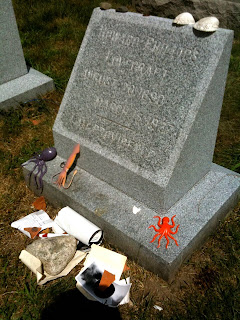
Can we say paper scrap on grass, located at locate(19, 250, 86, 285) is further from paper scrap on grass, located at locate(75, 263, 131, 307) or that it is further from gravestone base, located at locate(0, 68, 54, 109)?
gravestone base, located at locate(0, 68, 54, 109)

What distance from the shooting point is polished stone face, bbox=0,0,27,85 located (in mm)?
4059

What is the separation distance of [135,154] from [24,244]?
3.82ft

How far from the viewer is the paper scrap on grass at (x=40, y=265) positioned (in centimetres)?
245

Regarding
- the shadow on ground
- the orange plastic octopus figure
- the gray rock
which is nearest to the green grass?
the shadow on ground

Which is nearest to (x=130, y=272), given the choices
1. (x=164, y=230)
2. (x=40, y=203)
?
(x=164, y=230)

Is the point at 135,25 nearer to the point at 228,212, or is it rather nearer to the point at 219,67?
the point at 219,67

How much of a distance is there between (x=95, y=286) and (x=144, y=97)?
139 cm

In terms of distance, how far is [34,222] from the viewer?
2.85m

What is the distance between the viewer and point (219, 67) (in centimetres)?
219

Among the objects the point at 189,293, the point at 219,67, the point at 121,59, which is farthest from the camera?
the point at 121,59

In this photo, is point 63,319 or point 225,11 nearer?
point 63,319

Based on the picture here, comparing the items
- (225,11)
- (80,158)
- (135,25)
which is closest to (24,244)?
(80,158)

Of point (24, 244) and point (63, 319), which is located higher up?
point (63, 319)

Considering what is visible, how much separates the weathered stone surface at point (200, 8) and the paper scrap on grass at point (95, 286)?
5282mm
